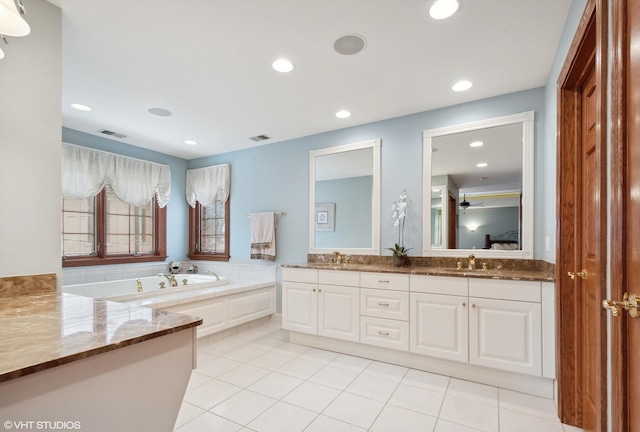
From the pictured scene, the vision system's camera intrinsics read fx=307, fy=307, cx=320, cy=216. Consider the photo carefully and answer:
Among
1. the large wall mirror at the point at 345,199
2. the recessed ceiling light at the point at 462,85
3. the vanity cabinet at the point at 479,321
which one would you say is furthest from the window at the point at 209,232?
the recessed ceiling light at the point at 462,85

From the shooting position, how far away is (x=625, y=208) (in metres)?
0.97

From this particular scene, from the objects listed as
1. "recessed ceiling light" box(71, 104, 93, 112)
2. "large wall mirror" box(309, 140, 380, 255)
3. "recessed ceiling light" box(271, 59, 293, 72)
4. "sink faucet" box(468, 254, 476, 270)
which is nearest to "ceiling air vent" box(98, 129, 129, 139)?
"recessed ceiling light" box(71, 104, 93, 112)

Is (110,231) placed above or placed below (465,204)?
below

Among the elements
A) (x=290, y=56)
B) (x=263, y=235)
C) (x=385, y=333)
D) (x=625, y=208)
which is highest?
(x=290, y=56)

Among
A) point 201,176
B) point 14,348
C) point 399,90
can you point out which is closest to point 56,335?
point 14,348

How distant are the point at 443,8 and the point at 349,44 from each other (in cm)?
61

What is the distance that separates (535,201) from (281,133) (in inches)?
112

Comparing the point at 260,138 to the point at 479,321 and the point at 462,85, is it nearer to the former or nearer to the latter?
the point at 462,85

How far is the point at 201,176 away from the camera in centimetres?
489

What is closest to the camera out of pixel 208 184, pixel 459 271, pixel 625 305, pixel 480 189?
pixel 625 305

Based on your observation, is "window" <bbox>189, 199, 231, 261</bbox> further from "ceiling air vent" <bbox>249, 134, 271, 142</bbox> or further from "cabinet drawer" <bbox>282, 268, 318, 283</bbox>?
"cabinet drawer" <bbox>282, 268, 318, 283</bbox>

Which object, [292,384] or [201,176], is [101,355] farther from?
[201,176]

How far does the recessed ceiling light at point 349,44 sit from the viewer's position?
6.68 feet

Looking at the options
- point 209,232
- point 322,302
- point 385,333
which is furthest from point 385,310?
point 209,232
